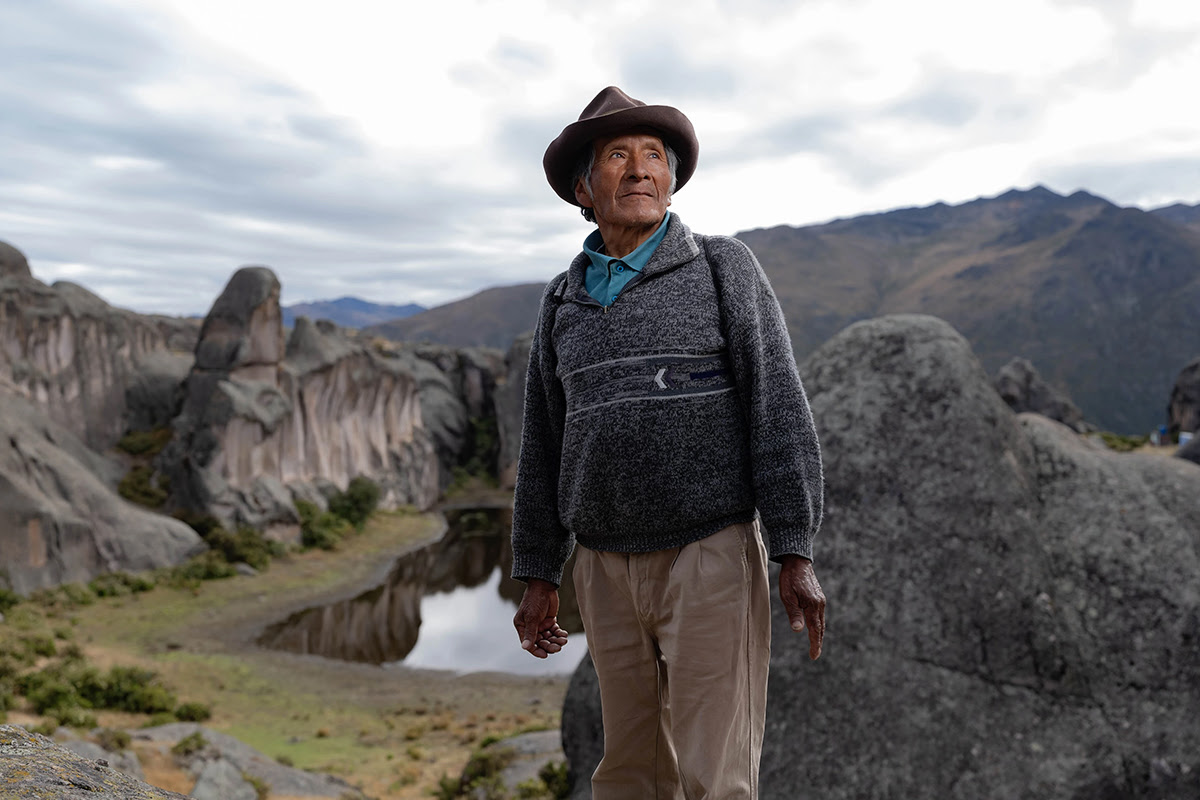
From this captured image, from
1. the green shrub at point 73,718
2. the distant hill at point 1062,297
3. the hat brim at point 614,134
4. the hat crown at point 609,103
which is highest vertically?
the distant hill at point 1062,297

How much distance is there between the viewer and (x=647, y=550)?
2.91 m

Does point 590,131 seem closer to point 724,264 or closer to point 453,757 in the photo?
point 724,264

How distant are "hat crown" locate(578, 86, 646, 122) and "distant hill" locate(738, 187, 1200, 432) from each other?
6567 centimetres

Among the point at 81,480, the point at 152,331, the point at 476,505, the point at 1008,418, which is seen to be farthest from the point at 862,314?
the point at 1008,418

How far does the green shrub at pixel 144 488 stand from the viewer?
1190 inches

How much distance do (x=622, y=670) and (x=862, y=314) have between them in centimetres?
14217

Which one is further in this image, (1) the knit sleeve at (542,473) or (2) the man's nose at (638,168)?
(1) the knit sleeve at (542,473)

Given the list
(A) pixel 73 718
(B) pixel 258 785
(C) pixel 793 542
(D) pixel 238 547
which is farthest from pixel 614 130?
(D) pixel 238 547

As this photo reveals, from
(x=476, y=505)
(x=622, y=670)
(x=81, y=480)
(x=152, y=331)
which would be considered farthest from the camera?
(x=476, y=505)

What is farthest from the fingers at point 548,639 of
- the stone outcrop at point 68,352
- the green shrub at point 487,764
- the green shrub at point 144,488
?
the stone outcrop at point 68,352

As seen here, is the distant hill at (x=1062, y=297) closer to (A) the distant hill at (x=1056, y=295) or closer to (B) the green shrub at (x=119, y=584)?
(A) the distant hill at (x=1056, y=295)

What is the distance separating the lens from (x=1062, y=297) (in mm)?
115312

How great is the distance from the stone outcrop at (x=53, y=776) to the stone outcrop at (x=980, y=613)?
12.3 ft

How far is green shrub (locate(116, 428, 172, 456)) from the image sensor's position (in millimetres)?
32906
